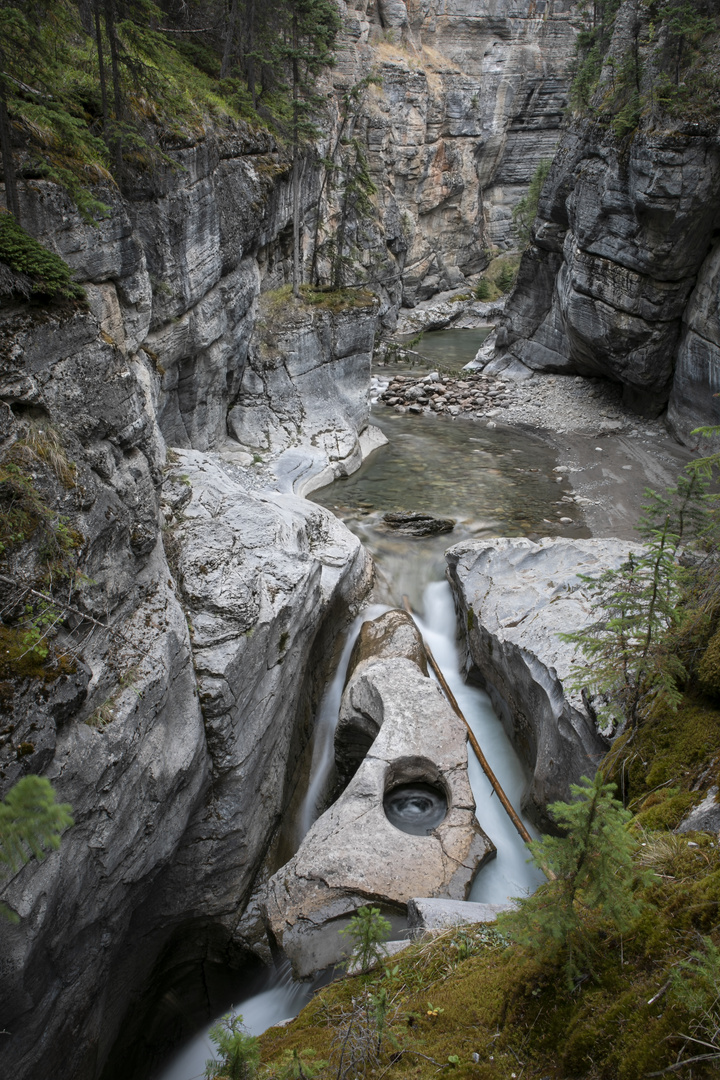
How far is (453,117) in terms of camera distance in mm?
44719

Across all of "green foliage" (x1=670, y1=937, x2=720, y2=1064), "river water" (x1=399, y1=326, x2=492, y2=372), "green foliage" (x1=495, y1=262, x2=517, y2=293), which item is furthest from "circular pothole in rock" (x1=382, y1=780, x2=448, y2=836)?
"green foliage" (x1=495, y1=262, x2=517, y2=293)

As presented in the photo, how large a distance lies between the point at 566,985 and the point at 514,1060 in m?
0.44

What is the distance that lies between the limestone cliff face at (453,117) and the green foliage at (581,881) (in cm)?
3732

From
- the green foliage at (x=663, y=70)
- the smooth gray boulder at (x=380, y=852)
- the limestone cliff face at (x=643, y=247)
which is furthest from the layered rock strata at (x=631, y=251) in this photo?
the smooth gray boulder at (x=380, y=852)

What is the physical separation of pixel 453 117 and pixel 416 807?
51044mm

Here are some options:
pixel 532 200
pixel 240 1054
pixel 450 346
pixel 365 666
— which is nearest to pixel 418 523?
pixel 365 666

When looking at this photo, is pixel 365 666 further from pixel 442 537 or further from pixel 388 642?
pixel 442 537

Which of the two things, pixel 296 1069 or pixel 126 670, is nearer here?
pixel 296 1069

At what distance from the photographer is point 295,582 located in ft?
28.5

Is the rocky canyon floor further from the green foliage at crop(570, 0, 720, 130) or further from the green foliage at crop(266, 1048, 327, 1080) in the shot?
the green foliage at crop(266, 1048, 327, 1080)

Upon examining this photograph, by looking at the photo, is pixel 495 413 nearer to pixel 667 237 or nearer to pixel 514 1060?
pixel 667 237

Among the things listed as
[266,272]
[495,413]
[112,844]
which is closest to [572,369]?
[495,413]

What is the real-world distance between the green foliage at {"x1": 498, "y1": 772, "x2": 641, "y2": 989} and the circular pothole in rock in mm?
5028

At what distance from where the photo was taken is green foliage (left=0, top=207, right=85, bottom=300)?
5.56m
